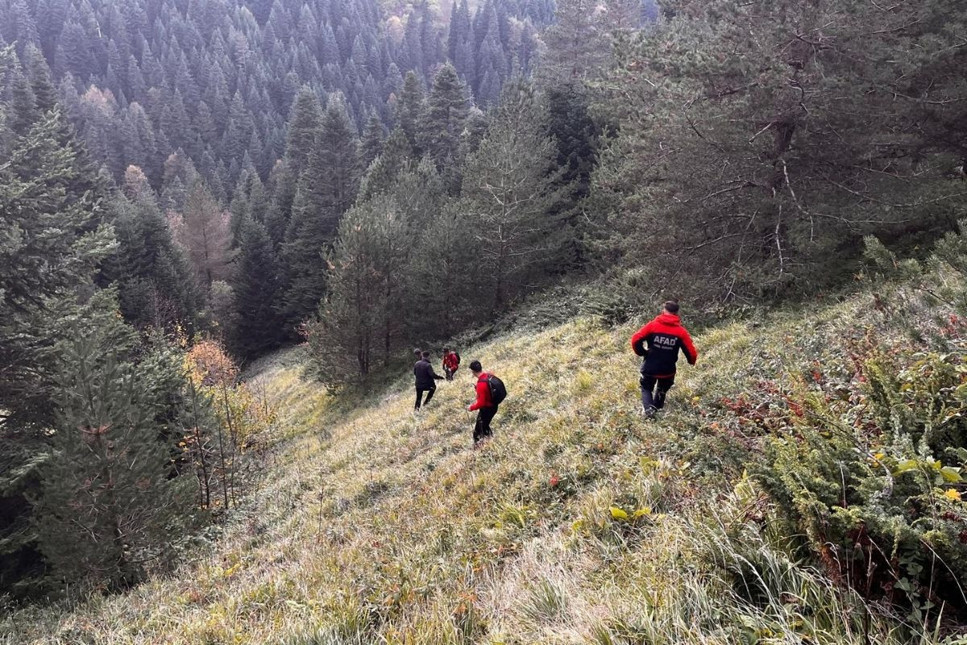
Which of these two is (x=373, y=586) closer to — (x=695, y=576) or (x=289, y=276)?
(x=695, y=576)

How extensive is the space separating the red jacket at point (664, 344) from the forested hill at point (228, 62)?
2651 inches

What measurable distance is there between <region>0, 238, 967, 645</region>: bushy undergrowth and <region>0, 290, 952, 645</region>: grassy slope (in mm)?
28

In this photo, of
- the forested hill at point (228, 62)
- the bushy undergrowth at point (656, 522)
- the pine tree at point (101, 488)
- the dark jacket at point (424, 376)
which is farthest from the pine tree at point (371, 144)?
the bushy undergrowth at point (656, 522)

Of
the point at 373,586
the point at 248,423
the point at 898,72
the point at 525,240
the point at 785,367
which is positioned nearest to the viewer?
the point at 373,586

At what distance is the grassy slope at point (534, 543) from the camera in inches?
119

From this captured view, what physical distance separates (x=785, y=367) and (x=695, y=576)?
456 centimetres

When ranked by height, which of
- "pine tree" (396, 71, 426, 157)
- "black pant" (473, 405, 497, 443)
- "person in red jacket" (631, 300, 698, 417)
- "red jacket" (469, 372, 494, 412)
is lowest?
"black pant" (473, 405, 497, 443)

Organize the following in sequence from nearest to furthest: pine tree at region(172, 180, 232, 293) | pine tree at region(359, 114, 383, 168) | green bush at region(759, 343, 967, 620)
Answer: green bush at region(759, 343, 967, 620) → pine tree at region(359, 114, 383, 168) → pine tree at region(172, 180, 232, 293)

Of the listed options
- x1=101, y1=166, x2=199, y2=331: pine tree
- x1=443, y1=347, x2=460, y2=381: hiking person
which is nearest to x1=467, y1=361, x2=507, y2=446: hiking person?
x1=443, y1=347, x2=460, y2=381: hiking person

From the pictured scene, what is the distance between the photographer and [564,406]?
9.56 metres

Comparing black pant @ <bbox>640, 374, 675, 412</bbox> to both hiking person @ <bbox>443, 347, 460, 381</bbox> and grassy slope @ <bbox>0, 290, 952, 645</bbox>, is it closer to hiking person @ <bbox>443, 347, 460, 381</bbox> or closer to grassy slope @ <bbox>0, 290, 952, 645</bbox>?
grassy slope @ <bbox>0, 290, 952, 645</bbox>

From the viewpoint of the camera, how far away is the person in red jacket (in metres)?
7.20

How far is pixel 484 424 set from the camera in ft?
31.5

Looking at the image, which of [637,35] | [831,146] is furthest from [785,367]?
[637,35]
